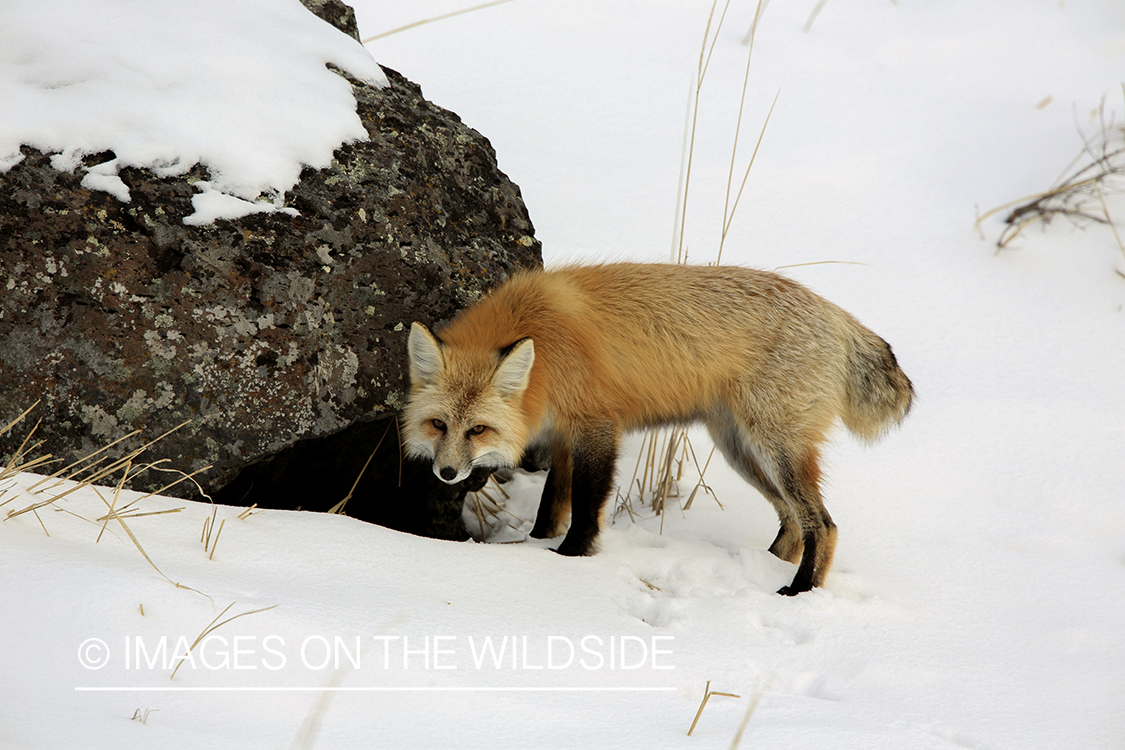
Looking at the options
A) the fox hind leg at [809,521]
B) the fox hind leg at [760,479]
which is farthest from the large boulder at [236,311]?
the fox hind leg at [809,521]

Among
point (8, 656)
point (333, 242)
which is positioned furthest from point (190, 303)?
point (8, 656)

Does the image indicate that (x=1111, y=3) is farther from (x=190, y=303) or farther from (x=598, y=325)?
(x=190, y=303)

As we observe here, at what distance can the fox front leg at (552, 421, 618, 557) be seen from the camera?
3.45 meters

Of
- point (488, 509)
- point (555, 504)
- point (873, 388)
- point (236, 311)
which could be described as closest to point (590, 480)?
point (555, 504)

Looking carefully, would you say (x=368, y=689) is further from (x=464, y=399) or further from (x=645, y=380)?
(x=645, y=380)

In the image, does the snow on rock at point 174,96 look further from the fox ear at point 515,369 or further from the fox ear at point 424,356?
the fox ear at point 515,369

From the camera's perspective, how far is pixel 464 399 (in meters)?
3.21

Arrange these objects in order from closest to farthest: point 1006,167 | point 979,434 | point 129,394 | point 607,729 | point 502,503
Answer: point 607,729
point 129,394
point 502,503
point 979,434
point 1006,167

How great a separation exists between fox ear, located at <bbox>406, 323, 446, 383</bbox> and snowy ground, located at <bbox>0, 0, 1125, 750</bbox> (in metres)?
0.66

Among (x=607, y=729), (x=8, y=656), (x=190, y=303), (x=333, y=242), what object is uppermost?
(x=333, y=242)

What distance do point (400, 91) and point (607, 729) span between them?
124 inches

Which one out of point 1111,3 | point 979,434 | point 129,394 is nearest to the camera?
point 129,394

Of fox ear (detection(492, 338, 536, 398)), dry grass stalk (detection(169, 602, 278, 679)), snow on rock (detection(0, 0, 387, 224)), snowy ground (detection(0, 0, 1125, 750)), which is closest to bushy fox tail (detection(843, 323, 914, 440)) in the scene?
snowy ground (detection(0, 0, 1125, 750))

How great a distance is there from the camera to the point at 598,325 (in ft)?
11.5
